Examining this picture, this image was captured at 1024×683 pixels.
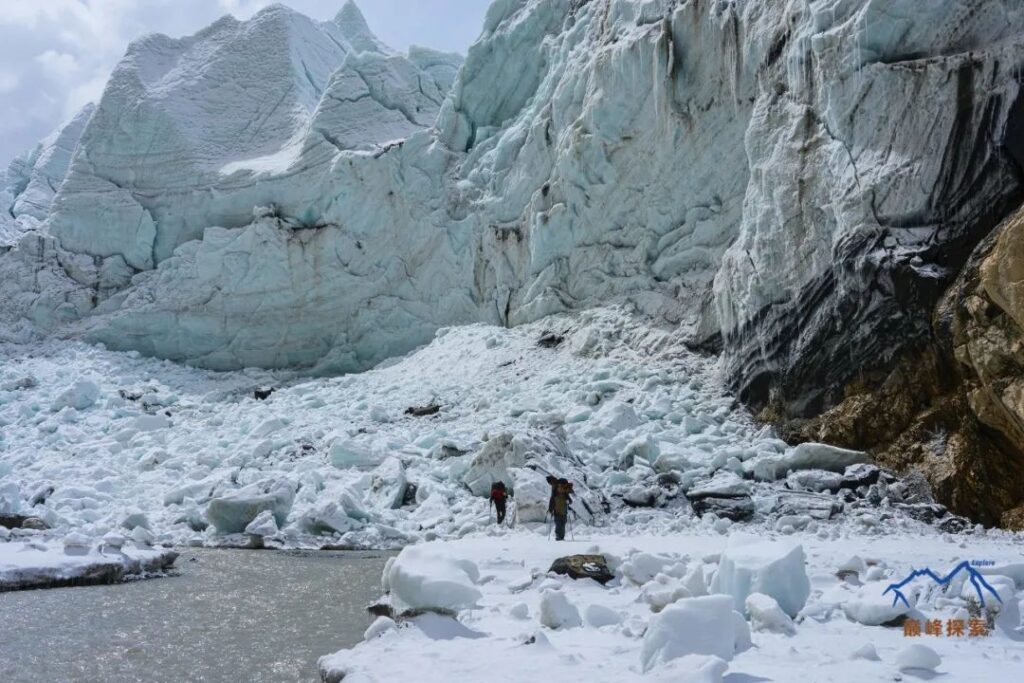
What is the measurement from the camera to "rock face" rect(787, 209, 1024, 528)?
9.83 metres

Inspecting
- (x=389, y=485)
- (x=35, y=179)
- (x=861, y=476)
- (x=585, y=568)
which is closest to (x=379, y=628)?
(x=585, y=568)

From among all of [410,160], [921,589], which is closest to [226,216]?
[410,160]

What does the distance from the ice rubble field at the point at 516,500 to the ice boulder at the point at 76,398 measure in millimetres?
56

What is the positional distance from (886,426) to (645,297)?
8263 millimetres

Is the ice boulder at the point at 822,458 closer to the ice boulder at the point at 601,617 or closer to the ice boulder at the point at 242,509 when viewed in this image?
the ice boulder at the point at 601,617

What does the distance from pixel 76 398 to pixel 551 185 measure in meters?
14.1

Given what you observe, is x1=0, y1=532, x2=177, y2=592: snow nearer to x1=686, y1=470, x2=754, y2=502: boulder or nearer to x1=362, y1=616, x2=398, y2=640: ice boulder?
x1=362, y1=616, x2=398, y2=640: ice boulder

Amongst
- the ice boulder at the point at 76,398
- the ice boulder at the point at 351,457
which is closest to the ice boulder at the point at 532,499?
the ice boulder at the point at 351,457

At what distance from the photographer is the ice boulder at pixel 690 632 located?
4.50m

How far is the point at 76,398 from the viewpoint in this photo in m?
22.1

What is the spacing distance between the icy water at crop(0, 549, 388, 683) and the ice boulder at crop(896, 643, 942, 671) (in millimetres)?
3674

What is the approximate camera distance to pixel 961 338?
10695mm

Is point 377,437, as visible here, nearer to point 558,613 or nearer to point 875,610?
point 558,613

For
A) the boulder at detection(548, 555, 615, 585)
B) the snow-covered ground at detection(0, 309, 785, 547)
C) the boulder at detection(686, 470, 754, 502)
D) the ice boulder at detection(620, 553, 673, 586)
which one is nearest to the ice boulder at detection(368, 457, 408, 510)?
the snow-covered ground at detection(0, 309, 785, 547)
